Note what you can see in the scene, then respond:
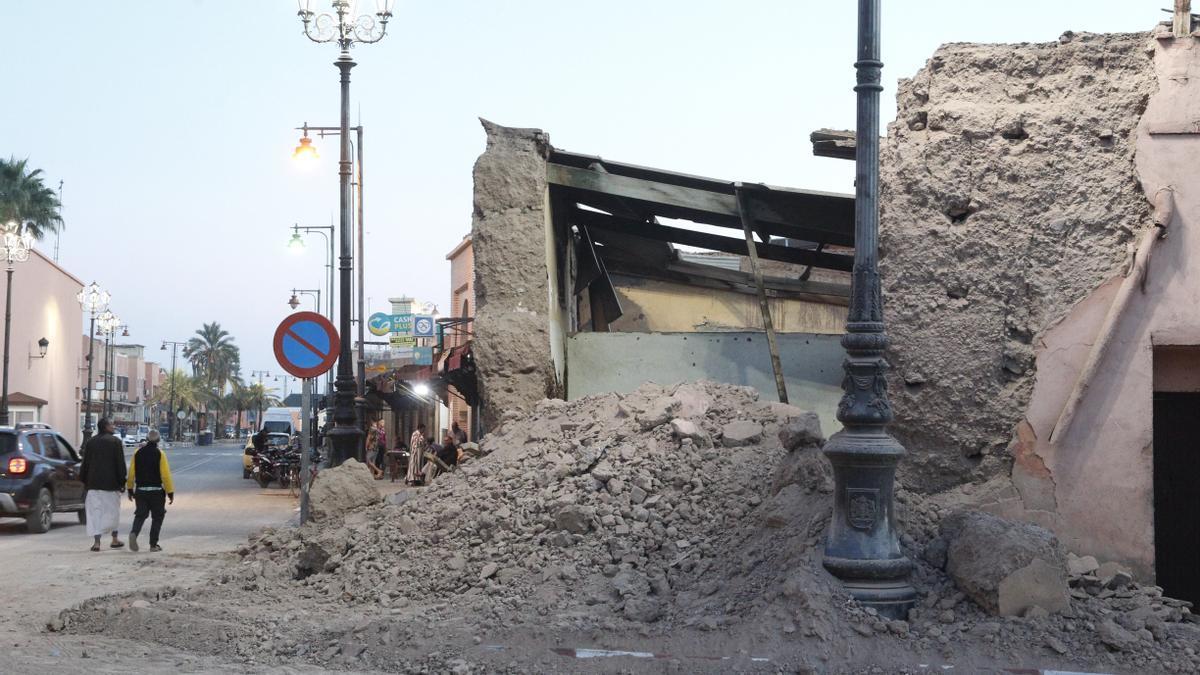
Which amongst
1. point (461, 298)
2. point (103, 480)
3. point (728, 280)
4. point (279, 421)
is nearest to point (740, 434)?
point (728, 280)

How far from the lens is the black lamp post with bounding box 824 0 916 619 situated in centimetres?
750

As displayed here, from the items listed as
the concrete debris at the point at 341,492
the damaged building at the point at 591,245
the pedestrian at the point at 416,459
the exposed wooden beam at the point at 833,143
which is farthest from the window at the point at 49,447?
the exposed wooden beam at the point at 833,143

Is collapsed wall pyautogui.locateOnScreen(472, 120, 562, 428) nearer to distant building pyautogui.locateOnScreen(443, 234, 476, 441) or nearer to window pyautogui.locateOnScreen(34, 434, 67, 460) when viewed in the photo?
window pyautogui.locateOnScreen(34, 434, 67, 460)

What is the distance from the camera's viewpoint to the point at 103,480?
15211mm

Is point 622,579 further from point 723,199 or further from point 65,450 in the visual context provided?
point 65,450

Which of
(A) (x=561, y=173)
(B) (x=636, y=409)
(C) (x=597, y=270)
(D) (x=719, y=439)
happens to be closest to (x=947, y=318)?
(D) (x=719, y=439)

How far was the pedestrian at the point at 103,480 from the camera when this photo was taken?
15.0 meters

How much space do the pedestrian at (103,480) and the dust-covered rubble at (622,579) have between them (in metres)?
4.50

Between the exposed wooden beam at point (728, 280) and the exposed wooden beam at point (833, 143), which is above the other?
the exposed wooden beam at point (833, 143)

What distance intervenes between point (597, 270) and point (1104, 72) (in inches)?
333

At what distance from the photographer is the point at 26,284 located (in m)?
51.4

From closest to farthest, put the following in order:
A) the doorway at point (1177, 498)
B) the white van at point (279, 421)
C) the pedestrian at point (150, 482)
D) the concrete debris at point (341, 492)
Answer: the doorway at point (1177, 498), the concrete debris at point (341, 492), the pedestrian at point (150, 482), the white van at point (279, 421)

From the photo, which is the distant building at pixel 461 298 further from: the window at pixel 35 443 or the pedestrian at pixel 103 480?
the pedestrian at pixel 103 480

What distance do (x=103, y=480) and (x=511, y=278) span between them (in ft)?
21.8
